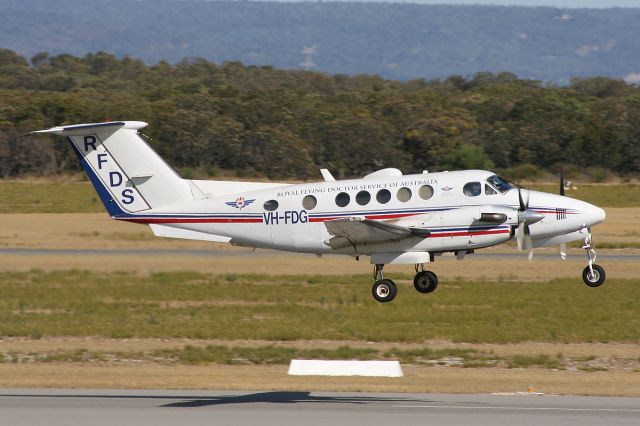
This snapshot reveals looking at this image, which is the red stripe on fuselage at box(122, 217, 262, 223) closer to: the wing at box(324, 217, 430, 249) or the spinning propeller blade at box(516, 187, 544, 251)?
the wing at box(324, 217, 430, 249)

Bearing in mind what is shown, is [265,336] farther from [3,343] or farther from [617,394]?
[617,394]

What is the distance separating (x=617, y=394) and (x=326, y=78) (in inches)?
5230

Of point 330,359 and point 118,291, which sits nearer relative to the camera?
point 330,359

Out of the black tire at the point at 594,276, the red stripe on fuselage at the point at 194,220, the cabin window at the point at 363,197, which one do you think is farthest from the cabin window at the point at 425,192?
the black tire at the point at 594,276

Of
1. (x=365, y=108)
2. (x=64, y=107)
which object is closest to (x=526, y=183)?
(x=365, y=108)

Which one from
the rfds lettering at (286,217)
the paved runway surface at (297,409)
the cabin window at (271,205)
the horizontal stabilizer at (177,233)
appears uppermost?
the cabin window at (271,205)

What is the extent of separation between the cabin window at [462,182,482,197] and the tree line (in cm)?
3693

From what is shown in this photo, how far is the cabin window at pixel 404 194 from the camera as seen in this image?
88.6 feet

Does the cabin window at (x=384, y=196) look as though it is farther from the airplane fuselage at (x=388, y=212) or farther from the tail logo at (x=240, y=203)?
the tail logo at (x=240, y=203)

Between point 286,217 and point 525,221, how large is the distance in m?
6.19

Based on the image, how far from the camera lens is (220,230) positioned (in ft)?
92.1

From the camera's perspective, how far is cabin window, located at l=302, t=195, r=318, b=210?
27.5 meters

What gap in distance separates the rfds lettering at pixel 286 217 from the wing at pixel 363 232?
3.14 feet

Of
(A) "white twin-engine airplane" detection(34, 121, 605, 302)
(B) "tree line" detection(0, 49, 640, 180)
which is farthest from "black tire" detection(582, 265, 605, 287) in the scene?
(B) "tree line" detection(0, 49, 640, 180)
